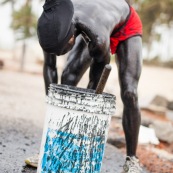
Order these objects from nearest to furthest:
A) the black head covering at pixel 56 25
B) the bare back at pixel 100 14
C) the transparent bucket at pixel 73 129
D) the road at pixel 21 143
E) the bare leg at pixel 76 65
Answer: the transparent bucket at pixel 73 129 < the black head covering at pixel 56 25 < the bare back at pixel 100 14 < the road at pixel 21 143 < the bare leg at pixel 76 65

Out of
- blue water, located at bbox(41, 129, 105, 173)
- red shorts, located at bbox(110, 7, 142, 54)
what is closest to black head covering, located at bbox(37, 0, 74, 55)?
blue water, located at bbox(41, 129, 105, 173)

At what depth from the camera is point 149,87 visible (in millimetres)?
22422

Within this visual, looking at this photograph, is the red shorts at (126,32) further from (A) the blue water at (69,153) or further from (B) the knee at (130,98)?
(A) the blue water at (69,153)

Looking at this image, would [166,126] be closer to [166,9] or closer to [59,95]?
[59,95]

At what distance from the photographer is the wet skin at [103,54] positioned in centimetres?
335

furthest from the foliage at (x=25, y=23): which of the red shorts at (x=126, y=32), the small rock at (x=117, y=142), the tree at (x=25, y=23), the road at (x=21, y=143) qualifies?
the red shorts at (x=126, y=32)

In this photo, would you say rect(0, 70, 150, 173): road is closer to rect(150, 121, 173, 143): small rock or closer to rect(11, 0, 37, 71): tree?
rect(150, 121, 173, 143): small rock

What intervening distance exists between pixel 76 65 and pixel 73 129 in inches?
47.9

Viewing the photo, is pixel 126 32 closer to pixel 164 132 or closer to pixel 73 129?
pixel 73 129

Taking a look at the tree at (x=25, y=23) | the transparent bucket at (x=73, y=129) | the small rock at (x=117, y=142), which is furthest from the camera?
the tree at (x=25, y=23)

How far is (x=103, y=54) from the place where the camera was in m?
3.49

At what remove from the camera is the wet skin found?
11.0 feet

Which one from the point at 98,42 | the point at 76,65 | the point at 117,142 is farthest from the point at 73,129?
the point at 117,142

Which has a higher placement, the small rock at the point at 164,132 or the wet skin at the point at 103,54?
the wet skin at the point at 103,54
